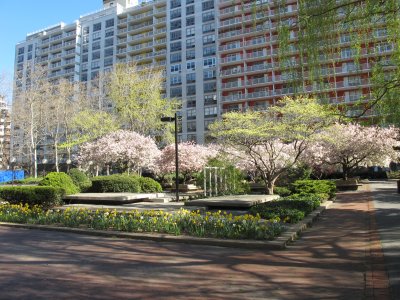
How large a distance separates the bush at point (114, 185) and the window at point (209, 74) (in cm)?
5735

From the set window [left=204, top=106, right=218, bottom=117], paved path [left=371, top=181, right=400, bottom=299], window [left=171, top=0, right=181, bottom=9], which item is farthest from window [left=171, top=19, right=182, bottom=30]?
paved path [left=371, top=181, right=400, bottom=299]

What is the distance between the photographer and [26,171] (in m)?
76.2

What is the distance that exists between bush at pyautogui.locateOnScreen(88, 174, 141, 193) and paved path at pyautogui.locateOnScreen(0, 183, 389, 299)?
527 inches

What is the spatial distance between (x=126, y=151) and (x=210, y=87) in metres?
46.1

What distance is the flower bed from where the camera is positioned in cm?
915

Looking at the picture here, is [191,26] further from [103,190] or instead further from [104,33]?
[103,190]

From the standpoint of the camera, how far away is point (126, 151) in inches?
1389

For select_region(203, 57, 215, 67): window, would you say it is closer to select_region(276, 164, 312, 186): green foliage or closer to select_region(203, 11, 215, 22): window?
select_region(203, 11, 215, 22): window

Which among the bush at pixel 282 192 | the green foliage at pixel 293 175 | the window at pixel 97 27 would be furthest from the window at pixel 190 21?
the bush at pixel 282 192

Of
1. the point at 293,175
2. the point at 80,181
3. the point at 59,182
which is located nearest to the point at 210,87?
the point at 293,175

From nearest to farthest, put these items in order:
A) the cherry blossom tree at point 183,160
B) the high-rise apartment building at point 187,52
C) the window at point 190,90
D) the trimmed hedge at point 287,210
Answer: the trimmed hedge at point 287,210, the cherry blossom tree at point 183,160, the high-rise apartment building at point 187,52, the window at point 190,90

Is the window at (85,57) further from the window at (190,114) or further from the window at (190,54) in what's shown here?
the window at (190,114)

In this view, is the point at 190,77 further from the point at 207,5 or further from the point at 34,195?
the point at 34,195

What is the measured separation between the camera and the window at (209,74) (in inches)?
3100
